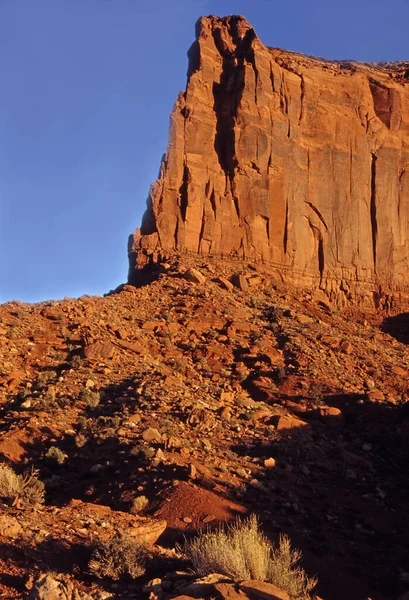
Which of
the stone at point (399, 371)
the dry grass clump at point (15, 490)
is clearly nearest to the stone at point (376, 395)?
the stone at point (399, 371)

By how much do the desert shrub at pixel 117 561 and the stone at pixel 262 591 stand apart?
54.1 inches

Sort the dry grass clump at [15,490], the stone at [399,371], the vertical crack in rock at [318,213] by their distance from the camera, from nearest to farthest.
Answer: the dry grass clump at [15,490] < the stone at [399,371] < the vertical crack in rock at [318,213]

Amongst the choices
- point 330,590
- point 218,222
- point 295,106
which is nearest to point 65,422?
point 330,590

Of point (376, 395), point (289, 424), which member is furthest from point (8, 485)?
point (376, 395)

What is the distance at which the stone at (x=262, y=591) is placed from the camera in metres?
6.27

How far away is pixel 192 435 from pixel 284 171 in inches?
951

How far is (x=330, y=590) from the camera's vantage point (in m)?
8.97

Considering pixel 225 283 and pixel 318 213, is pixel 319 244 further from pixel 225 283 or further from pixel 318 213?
pixel 225 283

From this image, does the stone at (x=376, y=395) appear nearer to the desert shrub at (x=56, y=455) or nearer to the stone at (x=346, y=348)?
the stone at (x=346, y=348)

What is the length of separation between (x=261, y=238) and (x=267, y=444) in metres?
20.3

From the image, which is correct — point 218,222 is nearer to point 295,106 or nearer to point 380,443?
point 295,106

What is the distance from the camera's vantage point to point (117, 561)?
714 cm

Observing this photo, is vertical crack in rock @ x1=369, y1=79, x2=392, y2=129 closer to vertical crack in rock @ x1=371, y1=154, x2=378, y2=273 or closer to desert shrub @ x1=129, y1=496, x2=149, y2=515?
vertical crack in rock @ x1=371, y1=154, x2=378, y2=273

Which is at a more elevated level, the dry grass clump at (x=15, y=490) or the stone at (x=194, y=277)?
the stone at (x=194, y=277)
